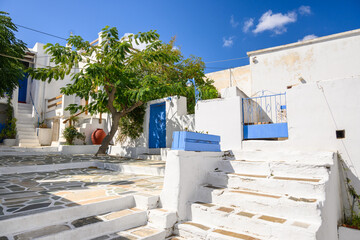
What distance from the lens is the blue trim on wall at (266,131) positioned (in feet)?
19.7

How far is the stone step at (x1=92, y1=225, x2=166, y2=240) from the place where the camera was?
2859 millimetres

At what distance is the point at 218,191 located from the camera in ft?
12.4

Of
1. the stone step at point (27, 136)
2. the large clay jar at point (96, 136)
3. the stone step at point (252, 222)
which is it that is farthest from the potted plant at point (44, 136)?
the stone step at point (252, 222)

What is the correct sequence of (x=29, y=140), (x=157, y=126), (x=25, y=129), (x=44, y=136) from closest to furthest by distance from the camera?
(x=157, y=126)
(x=29, y=140)
(x=44, y=136)
(x=25, y=129)

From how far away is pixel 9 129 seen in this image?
1463cm

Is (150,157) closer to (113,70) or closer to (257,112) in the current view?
(113,70)

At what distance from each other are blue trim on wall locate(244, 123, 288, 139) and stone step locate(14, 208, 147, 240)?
4.05 meters

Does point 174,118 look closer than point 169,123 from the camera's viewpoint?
Yes

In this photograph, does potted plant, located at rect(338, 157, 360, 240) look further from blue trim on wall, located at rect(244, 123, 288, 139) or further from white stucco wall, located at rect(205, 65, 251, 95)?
white stucco wall, located at rect(205, 65, 251, 95)

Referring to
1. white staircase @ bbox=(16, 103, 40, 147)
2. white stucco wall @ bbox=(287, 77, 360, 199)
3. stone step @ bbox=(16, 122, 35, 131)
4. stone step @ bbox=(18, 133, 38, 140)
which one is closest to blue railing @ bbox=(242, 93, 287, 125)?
white stucco wall @ bbox=(287, 77, 360, 199)

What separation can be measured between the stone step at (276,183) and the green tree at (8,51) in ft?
29.3

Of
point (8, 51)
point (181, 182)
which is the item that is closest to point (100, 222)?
point (181, 182)

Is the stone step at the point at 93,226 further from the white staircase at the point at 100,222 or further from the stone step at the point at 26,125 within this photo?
the stone step at the point at 26,125

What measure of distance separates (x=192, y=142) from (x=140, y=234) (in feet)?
5.66
